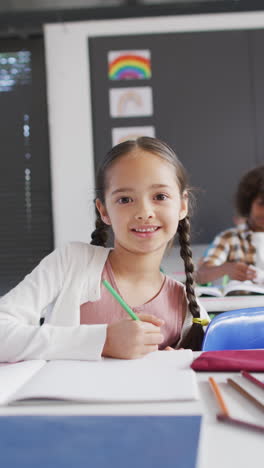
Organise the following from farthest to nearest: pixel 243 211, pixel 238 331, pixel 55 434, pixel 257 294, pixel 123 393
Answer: pixel 243 211 → pixel 257 294 → pixel 238 331 → pixel 123 393 → pixel 55 434

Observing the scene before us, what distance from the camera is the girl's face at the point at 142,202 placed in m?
1.18

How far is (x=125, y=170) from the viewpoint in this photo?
3.97 ft

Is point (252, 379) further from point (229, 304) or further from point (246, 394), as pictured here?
point (229, 304)

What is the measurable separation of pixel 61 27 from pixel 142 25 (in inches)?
24.5

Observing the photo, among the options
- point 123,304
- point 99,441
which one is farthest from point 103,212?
point 99,441

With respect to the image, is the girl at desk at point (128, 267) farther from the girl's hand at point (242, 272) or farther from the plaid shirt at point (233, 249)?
the plaid shirt at point (233, 249)

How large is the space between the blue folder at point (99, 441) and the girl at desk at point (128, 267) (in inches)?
20.7

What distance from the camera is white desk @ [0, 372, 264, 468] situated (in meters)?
0.45

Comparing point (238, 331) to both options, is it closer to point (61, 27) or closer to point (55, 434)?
point (55, 434)

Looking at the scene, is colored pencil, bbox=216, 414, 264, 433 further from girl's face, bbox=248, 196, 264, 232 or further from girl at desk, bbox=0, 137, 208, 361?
girl's face, bbox=248, 196, 264, 232

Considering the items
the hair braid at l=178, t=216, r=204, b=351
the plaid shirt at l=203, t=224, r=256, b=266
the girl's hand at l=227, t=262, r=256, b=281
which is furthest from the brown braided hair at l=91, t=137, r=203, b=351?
the plaid shirt at l=203, t=224, r=256, b=266

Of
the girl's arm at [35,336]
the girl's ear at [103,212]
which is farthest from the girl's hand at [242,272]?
the girl's arm at [35,336]

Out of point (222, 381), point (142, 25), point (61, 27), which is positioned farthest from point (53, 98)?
point (222, 381)

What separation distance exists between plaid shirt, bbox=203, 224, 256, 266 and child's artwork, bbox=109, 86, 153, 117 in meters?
1.54
